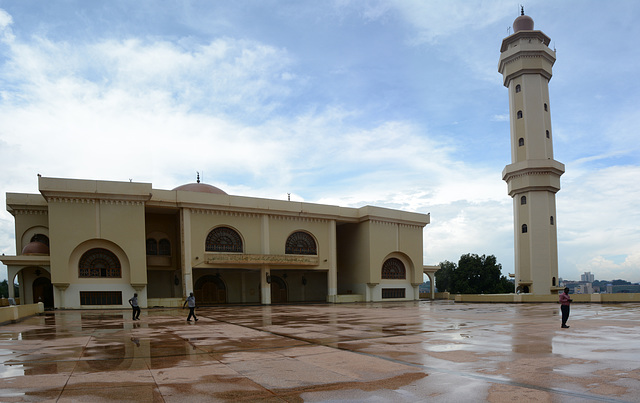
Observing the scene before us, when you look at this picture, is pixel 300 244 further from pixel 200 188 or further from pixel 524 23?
pixel 524 23

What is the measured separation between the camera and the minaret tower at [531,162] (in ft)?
128

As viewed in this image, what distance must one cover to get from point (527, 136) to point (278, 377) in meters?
39.4

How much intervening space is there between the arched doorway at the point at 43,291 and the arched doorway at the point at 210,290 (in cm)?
1013

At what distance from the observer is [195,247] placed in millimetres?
32156

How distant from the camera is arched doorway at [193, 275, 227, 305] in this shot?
37.0 meters

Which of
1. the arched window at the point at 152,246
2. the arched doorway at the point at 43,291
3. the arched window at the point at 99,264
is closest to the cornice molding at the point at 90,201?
the arched window at the point at 99,264

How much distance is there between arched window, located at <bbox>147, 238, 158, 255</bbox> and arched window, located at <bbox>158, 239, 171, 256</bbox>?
0.95 ft

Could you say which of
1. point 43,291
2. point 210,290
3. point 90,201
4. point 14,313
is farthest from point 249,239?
point 14,313

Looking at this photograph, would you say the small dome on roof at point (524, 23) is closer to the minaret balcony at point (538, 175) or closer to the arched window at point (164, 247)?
the minaret balcony at point (538, 175)

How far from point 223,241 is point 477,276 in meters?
44.5

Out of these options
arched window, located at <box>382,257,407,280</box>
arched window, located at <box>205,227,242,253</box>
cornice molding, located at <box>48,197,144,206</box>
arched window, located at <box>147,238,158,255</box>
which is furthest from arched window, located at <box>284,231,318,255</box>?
cornice molding, located at <box>48,197,144,206</box>

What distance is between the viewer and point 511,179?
136ft

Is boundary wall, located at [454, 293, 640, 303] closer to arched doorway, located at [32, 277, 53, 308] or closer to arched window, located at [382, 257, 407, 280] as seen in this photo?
arched window, located at [382, 257, 407, 280]

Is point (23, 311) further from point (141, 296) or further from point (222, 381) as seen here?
point (222, 381)
